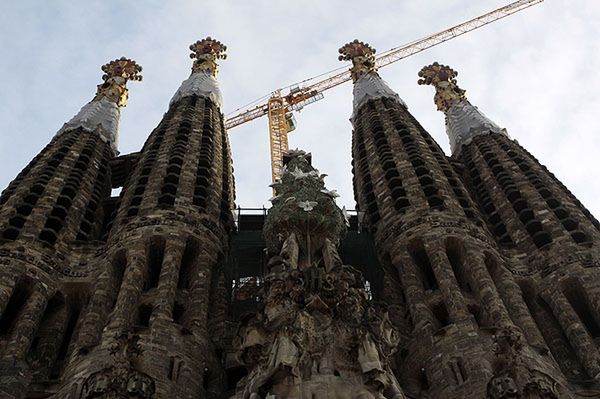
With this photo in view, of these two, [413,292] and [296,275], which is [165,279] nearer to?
[413,292]

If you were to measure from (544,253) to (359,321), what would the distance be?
43.9ft

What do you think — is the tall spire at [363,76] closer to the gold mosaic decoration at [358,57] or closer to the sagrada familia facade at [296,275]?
the gold mosaic decoration at [358,57]

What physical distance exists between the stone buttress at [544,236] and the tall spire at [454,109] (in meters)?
0.11

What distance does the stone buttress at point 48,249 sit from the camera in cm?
2866

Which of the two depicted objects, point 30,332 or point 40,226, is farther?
point 40,226

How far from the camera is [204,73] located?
58031mm

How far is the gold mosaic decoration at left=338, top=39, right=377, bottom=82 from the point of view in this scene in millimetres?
61006

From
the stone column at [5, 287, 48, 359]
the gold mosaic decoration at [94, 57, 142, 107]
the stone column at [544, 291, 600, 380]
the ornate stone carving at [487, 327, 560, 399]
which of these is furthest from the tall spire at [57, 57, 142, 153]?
the ornate stone carving at [487, 327, 560, 399]

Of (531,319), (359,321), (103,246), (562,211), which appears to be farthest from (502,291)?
(103,246)

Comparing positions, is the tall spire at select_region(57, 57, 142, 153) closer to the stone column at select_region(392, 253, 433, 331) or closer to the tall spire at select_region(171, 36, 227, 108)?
the tall spire at select_region(171, 36, 227, 108)

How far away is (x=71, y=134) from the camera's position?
4591cm

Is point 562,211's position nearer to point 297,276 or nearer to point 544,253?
point 544,253

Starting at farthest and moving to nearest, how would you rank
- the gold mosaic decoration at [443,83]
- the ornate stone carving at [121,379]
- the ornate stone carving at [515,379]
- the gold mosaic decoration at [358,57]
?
the gold mosaic decoration at [358,57], the gold mosaic decoration at [443,83], the ornate stone carving at [515,379], the ornate stone carving at [121,379]

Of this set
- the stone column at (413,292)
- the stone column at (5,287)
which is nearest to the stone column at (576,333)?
the stone column at (413,292)
